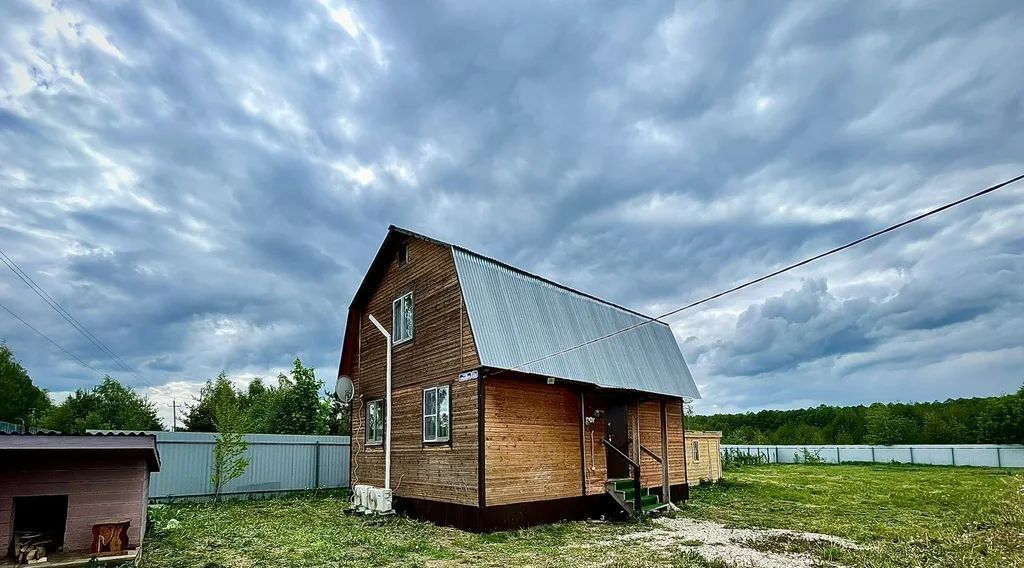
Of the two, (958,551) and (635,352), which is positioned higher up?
(635,352)

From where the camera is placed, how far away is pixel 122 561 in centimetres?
803

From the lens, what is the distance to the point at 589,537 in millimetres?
10883

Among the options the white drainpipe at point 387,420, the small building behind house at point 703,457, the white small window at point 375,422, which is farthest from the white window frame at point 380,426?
the small building behind house at point 703,457

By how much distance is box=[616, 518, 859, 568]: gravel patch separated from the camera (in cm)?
862

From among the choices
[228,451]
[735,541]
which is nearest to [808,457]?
[735,541]

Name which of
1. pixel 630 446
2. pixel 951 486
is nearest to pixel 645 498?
pixel 630 446

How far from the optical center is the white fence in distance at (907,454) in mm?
33781

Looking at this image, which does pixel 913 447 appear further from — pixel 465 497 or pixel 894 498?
pixel 465 497

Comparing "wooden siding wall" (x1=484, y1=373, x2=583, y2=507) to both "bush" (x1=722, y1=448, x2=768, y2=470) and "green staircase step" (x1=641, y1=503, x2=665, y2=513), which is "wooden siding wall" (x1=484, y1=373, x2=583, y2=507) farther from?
"bush" (x1=722, y1=448, x2=768, y2=470)

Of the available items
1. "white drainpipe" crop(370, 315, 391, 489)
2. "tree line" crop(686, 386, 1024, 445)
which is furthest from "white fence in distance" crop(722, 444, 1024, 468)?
"white drainpipe" crop(370, 315, 391, 489)

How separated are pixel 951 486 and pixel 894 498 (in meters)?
5.80

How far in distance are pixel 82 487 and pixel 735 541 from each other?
1013 cm

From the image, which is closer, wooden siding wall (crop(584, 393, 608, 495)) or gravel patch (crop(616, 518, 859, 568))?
gravel patch (crop(616, 518, 859, 568))

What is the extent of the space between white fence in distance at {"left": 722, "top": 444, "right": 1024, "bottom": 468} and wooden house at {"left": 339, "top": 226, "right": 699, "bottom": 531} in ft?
77.3
